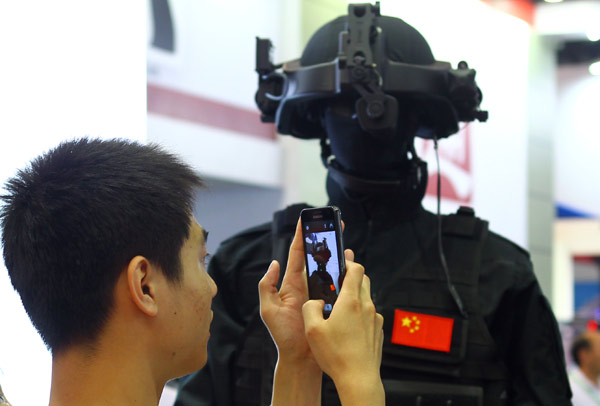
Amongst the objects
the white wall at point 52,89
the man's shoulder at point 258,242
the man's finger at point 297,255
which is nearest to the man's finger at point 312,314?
the man's finger at point 297,255

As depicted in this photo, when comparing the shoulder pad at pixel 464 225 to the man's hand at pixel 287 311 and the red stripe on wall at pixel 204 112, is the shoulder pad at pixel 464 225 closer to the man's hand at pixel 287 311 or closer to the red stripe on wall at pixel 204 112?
the man's hand at pixel 287 311

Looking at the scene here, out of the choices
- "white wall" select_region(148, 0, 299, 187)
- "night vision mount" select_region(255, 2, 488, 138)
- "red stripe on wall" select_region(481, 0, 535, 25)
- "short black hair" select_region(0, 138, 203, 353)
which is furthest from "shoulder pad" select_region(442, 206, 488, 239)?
"red stripe on wall" select_region(481, 0, 535, 25)

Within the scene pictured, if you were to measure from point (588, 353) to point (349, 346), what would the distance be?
4.47m

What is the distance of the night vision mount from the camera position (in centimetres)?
163

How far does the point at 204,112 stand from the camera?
3.91m

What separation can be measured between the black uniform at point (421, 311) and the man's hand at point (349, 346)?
58 cm

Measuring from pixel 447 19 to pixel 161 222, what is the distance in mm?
2834

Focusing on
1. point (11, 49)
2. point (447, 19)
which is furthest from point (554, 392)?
point (447, 19)

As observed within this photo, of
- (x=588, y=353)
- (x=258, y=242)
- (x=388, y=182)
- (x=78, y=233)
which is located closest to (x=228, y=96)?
(x=258, y=242)

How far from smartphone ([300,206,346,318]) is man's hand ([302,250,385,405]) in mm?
80

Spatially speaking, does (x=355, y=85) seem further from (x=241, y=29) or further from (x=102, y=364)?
(x=241, y=29)

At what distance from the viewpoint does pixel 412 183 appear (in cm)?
179

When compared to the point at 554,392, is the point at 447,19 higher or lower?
higher

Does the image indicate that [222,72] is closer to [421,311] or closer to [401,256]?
[401,256]
